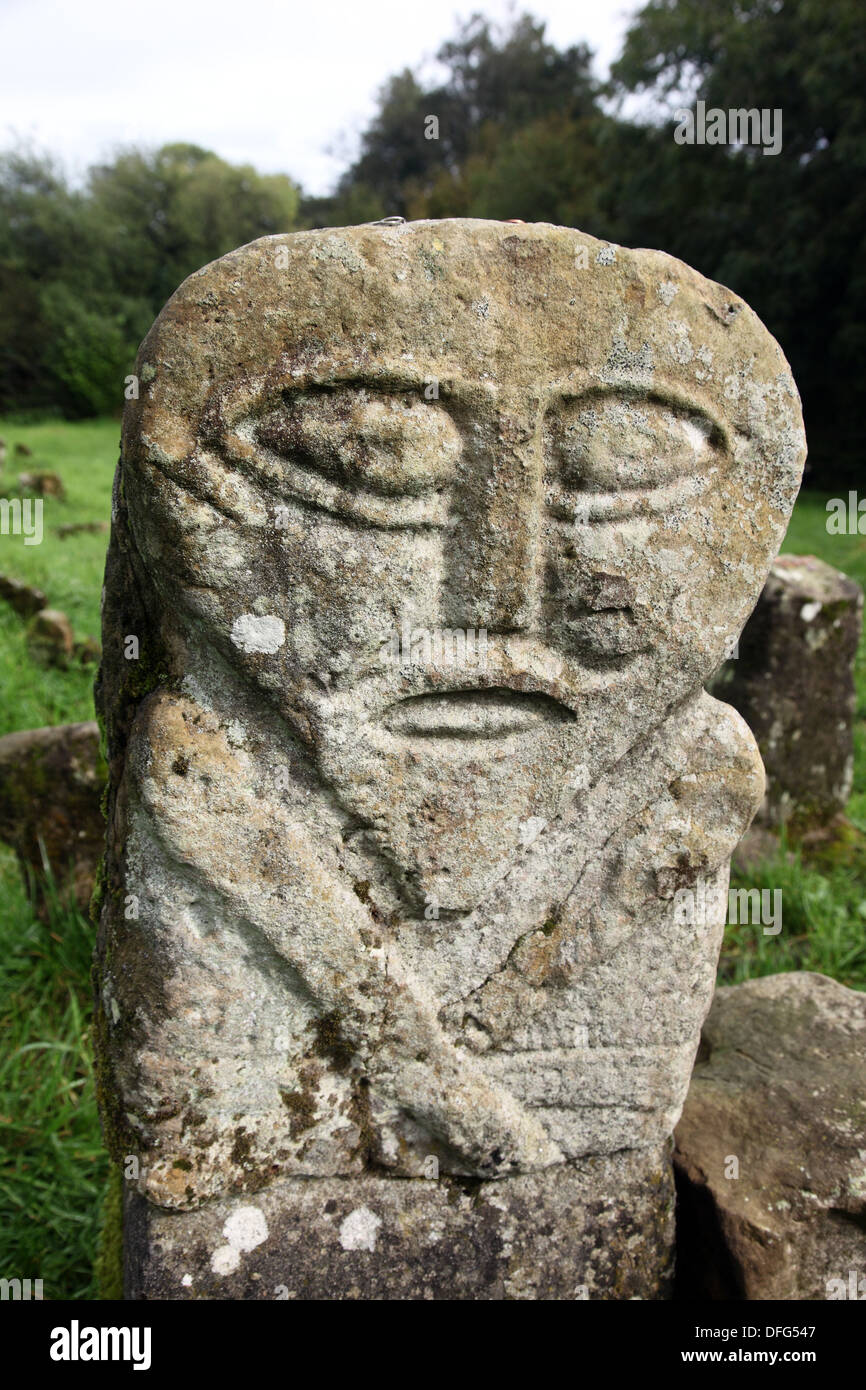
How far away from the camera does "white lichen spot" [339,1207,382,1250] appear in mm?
1793

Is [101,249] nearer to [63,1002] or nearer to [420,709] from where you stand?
[63,1002]

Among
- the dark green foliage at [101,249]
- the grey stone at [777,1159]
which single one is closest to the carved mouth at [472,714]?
the grey stone at [777,1159]

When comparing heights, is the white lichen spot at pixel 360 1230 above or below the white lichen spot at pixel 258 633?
below

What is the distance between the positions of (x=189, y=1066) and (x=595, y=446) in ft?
4.02

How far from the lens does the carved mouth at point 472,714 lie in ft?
5.48

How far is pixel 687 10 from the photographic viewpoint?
14.6 meters

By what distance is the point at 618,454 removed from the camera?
164 centimetres

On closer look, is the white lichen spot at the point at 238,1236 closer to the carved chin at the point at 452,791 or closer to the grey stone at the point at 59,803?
the carved chin at the point at 452,791

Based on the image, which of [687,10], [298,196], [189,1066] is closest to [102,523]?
[189,1066]

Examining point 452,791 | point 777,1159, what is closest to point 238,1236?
point 452,791

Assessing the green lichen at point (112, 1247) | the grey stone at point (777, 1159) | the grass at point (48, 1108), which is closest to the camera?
the grey stone at point (777, 1159)

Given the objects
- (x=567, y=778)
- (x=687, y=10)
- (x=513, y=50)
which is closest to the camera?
(x=567, y=778)

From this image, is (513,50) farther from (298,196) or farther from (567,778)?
(567,778)

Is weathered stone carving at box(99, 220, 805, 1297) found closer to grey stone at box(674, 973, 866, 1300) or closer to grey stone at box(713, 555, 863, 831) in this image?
grey stone at box(674, 973, 866, 1300)
